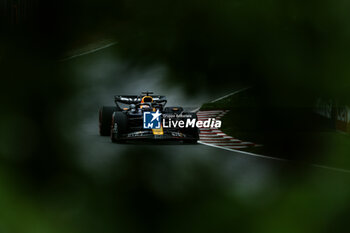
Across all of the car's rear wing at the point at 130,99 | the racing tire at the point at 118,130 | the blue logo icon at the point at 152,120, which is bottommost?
the racing tire at the point at 118,130

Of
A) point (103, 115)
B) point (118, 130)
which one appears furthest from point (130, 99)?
point (118, 130)

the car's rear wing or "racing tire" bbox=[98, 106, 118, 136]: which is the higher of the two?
the car's rear wing

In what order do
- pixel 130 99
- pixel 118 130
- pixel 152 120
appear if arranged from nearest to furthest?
pixel 130 99
pixel 152 120
pixel 118 130

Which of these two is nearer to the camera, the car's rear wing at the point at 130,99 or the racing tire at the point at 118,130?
the car's rear wing at the point at 130,99

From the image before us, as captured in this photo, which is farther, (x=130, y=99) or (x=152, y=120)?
(x=152, y=120)

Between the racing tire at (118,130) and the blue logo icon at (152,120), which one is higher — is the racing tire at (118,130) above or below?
below

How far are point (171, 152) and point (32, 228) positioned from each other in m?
0.19

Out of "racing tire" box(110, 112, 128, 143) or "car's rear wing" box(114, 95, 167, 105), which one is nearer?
"car's rear wing" box(114, 95, 167, 105)

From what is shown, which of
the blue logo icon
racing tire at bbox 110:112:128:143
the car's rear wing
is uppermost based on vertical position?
the car's rear wing

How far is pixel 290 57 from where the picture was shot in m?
0.22

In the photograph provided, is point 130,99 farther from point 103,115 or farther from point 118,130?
point 118,130

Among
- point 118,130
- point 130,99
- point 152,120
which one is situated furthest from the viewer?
point 118,130

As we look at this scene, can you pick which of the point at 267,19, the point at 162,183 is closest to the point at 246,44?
the point at 267,19

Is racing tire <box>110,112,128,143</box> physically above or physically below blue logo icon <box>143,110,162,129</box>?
below
